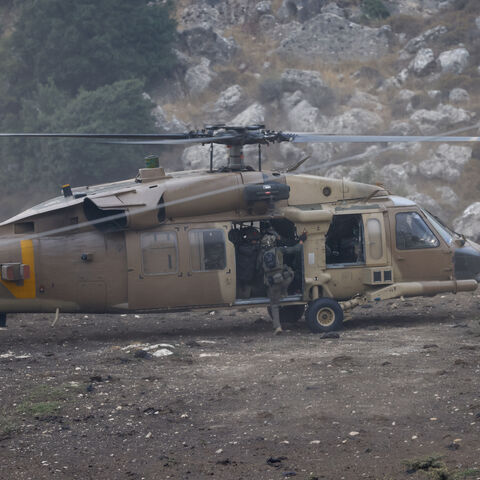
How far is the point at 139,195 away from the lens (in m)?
11.7

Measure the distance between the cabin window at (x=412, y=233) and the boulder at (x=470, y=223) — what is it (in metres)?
12.3

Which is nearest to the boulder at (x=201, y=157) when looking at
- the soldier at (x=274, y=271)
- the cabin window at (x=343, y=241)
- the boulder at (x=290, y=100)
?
the boulder at (x=290, y=100)

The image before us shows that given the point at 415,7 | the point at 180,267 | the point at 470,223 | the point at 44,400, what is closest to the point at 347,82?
the point at 415,7

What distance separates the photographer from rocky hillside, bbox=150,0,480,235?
29500 millimetres

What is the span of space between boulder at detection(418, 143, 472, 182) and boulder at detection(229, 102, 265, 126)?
313 inches

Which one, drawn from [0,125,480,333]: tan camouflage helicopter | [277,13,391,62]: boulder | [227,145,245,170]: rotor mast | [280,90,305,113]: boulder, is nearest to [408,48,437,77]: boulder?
[277,13,391,62]: boulder

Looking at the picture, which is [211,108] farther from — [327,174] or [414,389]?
[414,389]

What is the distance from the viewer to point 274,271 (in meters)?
12.0

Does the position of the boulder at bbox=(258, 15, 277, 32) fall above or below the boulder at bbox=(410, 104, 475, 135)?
above

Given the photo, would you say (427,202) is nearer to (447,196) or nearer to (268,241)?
(447,196)

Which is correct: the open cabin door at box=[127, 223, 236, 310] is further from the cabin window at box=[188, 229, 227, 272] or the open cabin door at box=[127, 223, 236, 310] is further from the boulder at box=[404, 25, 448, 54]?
the boulder at box=[404, 25, 448, 54]

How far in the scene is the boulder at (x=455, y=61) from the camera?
35.5m

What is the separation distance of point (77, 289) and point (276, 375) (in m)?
3.99

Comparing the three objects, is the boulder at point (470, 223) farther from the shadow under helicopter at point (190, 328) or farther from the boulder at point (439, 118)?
the shadow under helicopter at point (190, 328)
